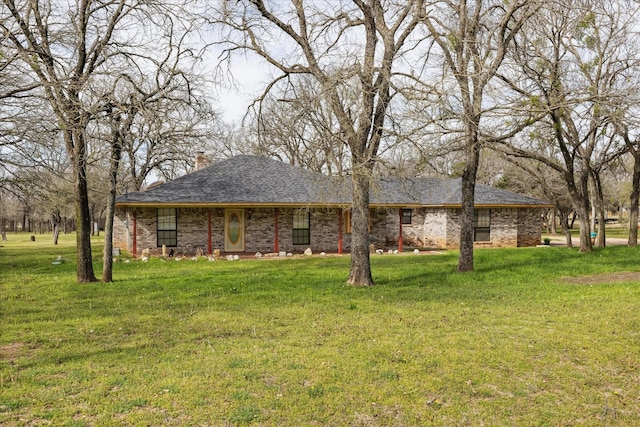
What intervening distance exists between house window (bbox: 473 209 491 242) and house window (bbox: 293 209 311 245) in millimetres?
9787

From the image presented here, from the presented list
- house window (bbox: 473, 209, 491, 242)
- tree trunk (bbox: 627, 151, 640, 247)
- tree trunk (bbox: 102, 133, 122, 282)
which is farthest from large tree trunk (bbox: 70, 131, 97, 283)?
tree trunk (bbox: 627, 151, 640, 247)

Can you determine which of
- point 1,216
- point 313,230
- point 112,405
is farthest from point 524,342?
point 1,216

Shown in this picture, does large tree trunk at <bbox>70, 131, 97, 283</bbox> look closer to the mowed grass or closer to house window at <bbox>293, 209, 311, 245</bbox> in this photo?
the mowed grass

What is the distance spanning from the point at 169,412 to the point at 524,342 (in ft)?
16.4

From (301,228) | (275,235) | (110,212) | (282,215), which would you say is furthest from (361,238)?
(301,228)

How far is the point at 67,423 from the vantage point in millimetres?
4145

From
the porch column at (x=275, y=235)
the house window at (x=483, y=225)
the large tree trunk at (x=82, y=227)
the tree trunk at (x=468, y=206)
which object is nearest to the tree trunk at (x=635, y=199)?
the house window at (x=483, y=225)

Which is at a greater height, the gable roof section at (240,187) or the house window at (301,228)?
the gable roof section at (240,187)

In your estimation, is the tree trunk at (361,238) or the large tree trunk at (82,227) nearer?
the tree trunk at (361,238)

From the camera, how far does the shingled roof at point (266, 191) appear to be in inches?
821

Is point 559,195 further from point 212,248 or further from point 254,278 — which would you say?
point 254,278

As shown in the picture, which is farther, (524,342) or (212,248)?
(212,248)

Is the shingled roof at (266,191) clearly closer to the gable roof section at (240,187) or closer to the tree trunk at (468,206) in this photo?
the gable roof section at (240,187)

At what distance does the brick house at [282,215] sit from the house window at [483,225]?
6 centimetres
